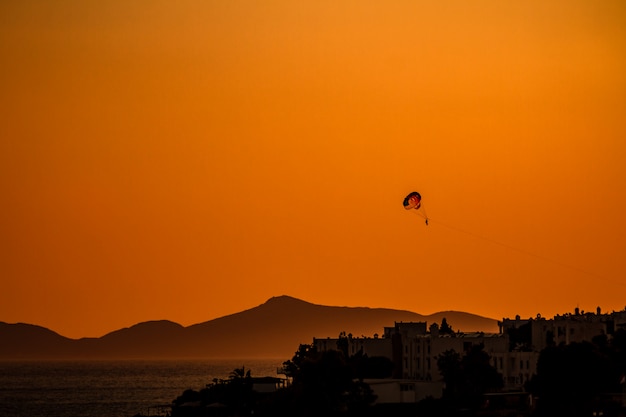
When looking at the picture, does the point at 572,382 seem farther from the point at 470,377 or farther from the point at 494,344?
the point at 494,344

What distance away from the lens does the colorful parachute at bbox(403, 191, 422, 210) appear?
139 metres

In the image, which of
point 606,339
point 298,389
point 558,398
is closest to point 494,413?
point 558,398

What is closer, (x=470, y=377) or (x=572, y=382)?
(x=572, y=382)

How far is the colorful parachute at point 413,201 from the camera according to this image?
13940cm

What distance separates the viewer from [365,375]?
541 ft

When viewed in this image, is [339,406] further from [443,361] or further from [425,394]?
[443,361]

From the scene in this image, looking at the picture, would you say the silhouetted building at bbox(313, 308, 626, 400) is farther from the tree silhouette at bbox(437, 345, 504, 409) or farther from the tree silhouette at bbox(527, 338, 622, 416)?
the tree silhouette at bbox(527, 338, 622, 416)

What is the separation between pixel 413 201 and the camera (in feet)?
462

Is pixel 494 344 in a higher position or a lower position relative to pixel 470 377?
higher

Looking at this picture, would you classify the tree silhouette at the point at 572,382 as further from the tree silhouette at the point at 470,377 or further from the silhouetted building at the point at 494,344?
the silhouetted building at the point at 494,344

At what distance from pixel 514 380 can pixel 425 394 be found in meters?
13.5

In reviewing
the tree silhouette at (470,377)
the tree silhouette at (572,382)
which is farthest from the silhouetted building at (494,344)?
the tree silhouette at (572,382)

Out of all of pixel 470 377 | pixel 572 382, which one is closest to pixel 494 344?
pixel 470 377

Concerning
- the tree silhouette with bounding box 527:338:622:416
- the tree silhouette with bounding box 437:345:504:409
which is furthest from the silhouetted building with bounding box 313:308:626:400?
the tree silhouette with bounding box 527:338:622:416
